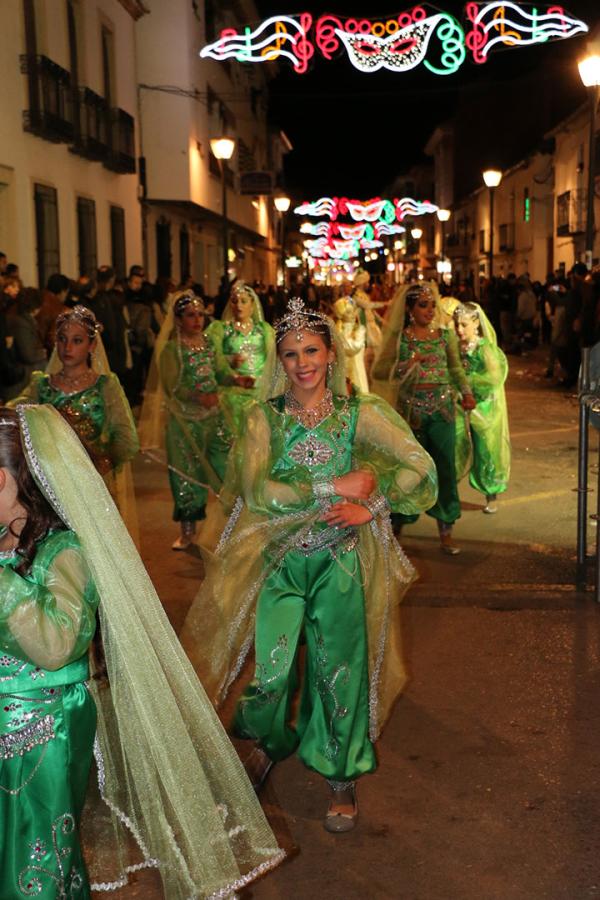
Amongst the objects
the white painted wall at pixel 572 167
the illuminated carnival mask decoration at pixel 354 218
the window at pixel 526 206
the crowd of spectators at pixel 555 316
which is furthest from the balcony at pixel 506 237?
the crowd of spectators at pixel 555 316

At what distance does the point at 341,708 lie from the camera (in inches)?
158

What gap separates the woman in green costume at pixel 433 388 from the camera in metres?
7.84

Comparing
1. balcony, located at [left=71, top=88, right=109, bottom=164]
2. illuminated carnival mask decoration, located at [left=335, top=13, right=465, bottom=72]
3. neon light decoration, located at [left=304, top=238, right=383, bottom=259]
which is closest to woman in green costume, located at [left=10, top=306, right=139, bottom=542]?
illuminated carnival mask decoration, located at [left=335, top=13, right=465, bottom=72]

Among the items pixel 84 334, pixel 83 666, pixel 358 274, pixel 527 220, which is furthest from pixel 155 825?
pixel 527 220

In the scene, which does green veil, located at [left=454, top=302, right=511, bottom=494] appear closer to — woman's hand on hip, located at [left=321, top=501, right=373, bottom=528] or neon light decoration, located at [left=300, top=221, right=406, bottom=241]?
woman's hand on hip, located at [left=321, top=501, right=373, bottom=528]

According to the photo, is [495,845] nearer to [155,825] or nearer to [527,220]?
[155,825]

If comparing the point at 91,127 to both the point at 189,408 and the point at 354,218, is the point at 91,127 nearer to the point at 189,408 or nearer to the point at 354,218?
the point at 189,408

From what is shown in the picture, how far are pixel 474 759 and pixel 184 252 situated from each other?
26599mm

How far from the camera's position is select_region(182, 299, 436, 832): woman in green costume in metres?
Result: 4.00

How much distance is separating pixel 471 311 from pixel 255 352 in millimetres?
1758

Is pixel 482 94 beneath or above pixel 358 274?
above

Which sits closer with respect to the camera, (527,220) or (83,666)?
(83,666)

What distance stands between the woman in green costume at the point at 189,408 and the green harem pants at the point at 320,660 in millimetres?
4145

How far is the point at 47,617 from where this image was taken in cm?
252
